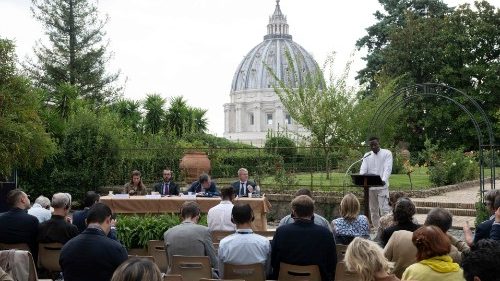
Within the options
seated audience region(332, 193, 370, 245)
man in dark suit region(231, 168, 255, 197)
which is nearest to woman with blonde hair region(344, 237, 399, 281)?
seated audience region(332, 193, 370, 245)

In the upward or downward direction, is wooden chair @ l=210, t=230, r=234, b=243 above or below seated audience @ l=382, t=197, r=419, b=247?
below

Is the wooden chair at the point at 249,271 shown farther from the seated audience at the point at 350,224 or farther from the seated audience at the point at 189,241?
the seated audience at the point at 350,224

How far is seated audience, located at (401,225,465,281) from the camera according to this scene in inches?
168

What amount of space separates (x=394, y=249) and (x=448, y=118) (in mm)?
31724

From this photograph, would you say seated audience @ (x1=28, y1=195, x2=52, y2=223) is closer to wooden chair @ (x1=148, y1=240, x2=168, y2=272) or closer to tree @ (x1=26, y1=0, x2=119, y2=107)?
wooden chair @ (x1=148, y1=240, x2=168, y2=272)

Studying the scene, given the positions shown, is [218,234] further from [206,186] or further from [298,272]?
[206,186]

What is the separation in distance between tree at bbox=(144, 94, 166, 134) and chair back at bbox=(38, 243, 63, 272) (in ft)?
89.7

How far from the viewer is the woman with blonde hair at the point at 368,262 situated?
4141mm

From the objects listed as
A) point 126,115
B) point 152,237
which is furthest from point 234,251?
point 126,115

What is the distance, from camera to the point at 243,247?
624 centimetres

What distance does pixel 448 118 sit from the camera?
118ft

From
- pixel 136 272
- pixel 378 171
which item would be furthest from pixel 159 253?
pixel 378 171

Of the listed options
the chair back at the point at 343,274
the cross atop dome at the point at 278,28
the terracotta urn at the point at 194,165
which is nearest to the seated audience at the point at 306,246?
the chair back at the point at 343,274

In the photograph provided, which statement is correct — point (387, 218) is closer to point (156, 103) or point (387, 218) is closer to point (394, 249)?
point (394, 249)
